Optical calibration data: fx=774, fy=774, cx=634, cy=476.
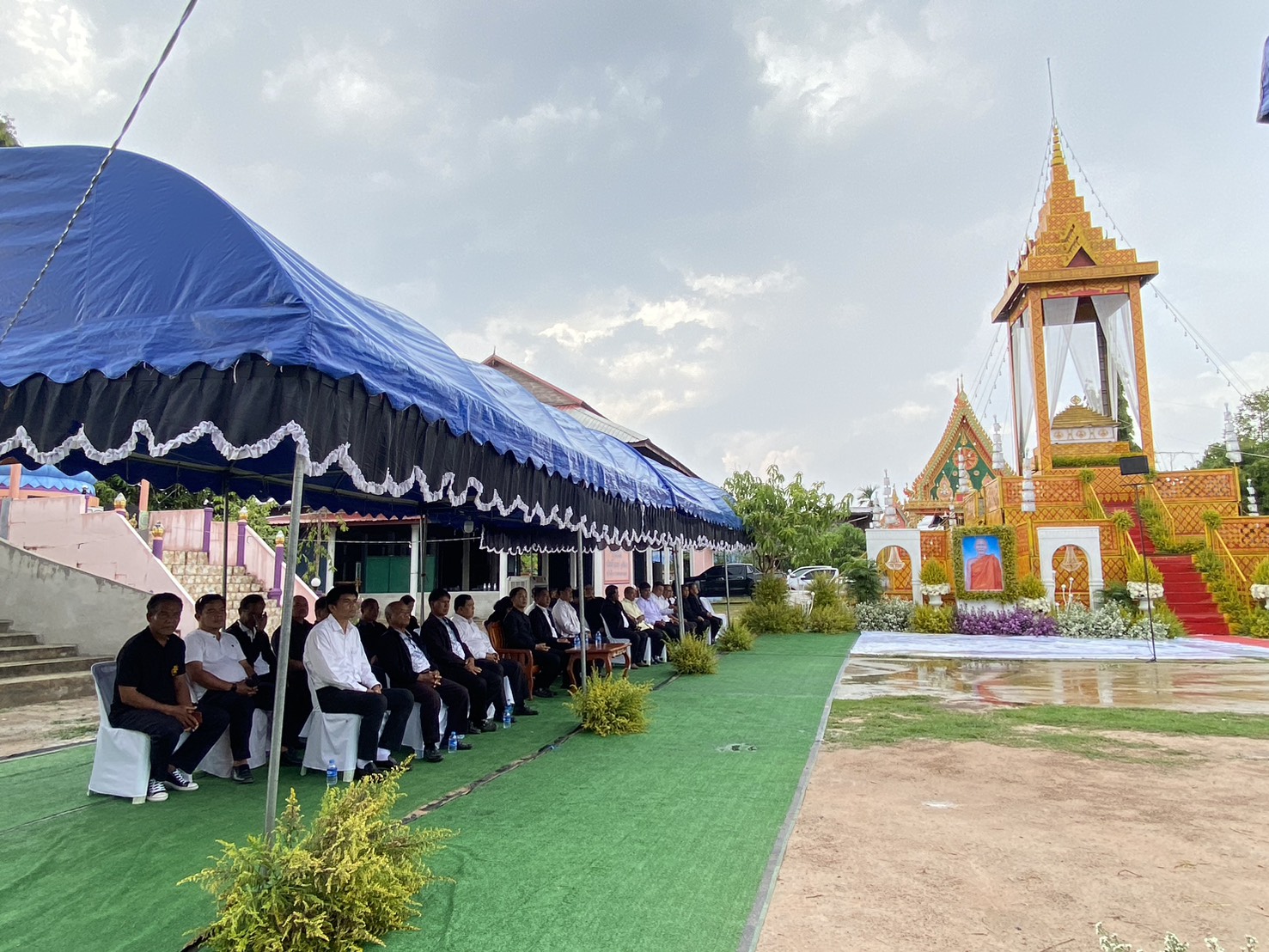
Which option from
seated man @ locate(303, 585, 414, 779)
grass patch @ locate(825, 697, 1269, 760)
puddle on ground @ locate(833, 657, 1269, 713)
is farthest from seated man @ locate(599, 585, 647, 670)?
seated man @ locate(303, 585, 414, 779)

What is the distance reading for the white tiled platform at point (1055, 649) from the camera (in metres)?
12.4

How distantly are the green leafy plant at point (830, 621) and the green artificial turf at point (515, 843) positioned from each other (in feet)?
34.8

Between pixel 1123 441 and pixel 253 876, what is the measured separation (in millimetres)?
23278

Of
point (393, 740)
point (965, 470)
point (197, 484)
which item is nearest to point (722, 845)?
point (393, 740)

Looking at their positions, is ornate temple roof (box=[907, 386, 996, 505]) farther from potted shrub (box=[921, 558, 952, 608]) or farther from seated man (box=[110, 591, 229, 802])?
seated man (box=[110, 591, 229, 802])

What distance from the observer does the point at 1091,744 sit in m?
6.30

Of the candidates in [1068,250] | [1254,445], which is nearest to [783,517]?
[1068,250]

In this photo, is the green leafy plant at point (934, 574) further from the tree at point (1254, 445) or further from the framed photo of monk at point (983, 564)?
the tree at point (1254, 445)

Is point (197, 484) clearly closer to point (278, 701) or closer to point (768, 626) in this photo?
point (278, 701)

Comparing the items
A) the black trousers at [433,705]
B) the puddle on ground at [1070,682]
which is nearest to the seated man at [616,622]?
the puddle on ground at [1070,682]

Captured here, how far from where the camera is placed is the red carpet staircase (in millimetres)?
15766

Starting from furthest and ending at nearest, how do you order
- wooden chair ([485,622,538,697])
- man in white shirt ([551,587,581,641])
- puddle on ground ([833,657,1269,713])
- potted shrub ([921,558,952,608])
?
potted shrub ([921,558,952,608]) → man in white shirt ([551,587,581,641]) → puddle on ground ([833,657,1269,713]) → wooden chair ([485,622,538,697])

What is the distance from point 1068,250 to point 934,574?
10138 millimetres

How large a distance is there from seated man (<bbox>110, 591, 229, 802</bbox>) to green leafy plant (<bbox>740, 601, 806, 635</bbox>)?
13.0 m
